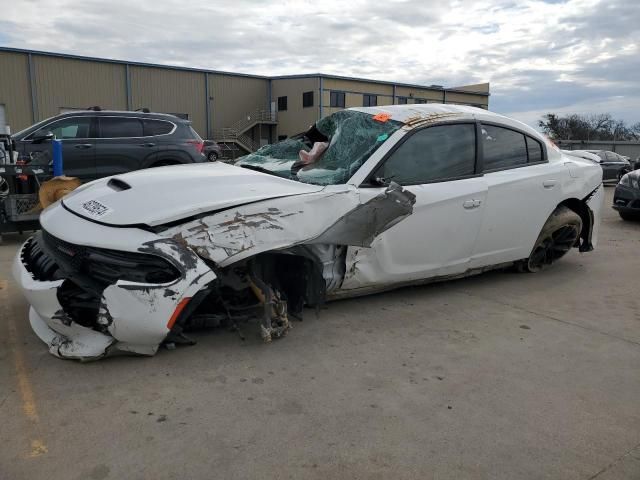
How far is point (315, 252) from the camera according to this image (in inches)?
143

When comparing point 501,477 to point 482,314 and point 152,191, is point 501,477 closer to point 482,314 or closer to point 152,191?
point 482,314

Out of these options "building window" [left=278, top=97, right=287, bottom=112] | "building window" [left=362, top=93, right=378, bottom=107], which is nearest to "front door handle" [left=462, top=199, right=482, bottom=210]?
"building window" [left=278, top=97, right=287, bottom=112]

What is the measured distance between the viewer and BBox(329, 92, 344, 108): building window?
43.2 meters

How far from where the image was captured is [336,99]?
43500 mm

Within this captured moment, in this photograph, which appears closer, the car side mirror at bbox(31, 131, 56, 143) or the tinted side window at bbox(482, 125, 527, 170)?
the tinted side window at bbox(482, 125, 527, 170)

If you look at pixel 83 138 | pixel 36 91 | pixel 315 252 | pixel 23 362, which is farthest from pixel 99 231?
pixel 36 91

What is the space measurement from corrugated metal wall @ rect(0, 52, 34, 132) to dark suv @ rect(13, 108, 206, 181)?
88.5 ft

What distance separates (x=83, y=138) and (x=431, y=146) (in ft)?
23.9

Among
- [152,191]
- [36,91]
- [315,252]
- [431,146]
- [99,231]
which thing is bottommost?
[315,252]

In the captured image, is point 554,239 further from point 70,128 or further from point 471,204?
point 70,128

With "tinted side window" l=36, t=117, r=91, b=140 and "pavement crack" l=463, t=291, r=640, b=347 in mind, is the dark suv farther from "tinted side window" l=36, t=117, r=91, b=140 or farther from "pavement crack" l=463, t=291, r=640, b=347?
"pavement crack" l=463, t=291, r=640, b=347

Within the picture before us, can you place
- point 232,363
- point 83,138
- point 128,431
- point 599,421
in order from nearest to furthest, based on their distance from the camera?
point 128,431 → point 599,421 → point 232,363 → point 83,138

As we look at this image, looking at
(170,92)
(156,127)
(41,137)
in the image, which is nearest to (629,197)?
(156,127)

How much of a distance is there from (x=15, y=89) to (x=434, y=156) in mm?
35461
